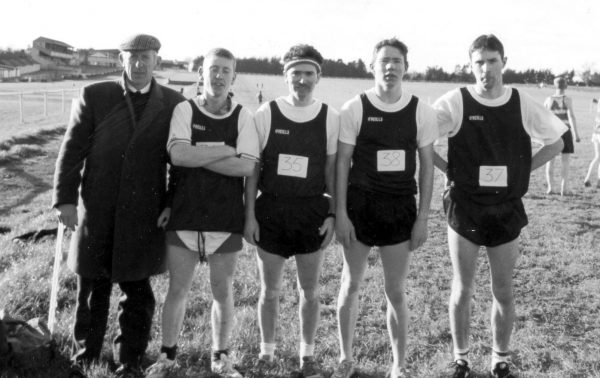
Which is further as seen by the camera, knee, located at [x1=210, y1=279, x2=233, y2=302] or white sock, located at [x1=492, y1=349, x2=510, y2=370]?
white sock, located at [x1=492, y1=349, x2=510, y2=370]

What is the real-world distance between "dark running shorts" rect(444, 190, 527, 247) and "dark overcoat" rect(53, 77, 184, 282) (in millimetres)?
1920

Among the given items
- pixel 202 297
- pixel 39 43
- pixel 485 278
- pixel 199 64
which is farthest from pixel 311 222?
pixel 39 43

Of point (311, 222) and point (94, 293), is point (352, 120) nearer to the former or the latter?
point (311, 222)

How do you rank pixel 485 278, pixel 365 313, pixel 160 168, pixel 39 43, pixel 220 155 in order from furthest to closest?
pixel 39 43, pixel 485 278, pixel 365 313, pixel 160 168, pixel 220 155

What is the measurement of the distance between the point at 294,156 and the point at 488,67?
1.29 meters

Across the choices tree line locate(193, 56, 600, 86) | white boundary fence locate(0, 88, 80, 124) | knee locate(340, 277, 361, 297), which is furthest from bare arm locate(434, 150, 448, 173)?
tree line locate(193, 56, 600, 86)

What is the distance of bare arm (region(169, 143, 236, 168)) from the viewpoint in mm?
3172

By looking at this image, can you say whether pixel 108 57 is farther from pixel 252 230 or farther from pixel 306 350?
pixel 306 350

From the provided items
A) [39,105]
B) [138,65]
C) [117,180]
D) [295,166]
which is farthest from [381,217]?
[39,105]

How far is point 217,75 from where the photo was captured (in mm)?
3244

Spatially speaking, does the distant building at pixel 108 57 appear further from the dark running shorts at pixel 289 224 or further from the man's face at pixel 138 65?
the dark running shorts at pixel 289 224

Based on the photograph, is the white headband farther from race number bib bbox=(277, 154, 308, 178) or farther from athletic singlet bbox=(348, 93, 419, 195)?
race number bib bbox=(277, 154, 308, 178)

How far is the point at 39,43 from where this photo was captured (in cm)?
5712

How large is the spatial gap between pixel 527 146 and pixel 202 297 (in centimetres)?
294
